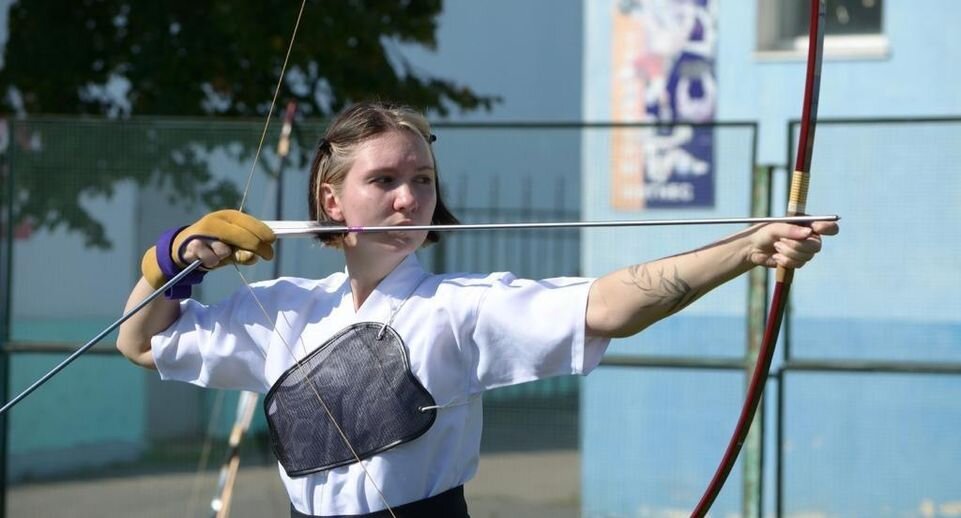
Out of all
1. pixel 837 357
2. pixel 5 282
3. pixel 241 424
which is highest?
pixel 5 282

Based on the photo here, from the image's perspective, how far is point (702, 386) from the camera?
5.63 metres

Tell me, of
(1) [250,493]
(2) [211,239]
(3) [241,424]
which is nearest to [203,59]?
(1) [250,493]

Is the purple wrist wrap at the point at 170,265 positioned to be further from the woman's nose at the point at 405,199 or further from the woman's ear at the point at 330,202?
the woman's nose at the point at 405,199

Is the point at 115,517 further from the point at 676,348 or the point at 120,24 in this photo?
the point at 120,24

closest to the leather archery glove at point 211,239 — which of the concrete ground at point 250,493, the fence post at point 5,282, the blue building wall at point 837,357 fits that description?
the blue building wall at point 837,357

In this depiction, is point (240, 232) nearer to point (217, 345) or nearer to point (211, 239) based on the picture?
point (211, 239)

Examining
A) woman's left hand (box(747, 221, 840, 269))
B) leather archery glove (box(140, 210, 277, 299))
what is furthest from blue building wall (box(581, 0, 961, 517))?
woman's left hand (box(747, 221, 840, 269))

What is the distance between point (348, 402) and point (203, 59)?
5.62 m

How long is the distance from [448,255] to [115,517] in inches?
69.5

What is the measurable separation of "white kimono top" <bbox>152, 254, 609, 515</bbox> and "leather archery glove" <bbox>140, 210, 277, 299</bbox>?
0.14 metres

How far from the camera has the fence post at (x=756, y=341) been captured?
5375 mm

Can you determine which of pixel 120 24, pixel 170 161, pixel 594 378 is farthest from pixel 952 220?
pixel 120 24

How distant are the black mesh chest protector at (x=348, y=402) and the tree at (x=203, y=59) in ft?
17.3

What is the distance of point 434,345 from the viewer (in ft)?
7.98
